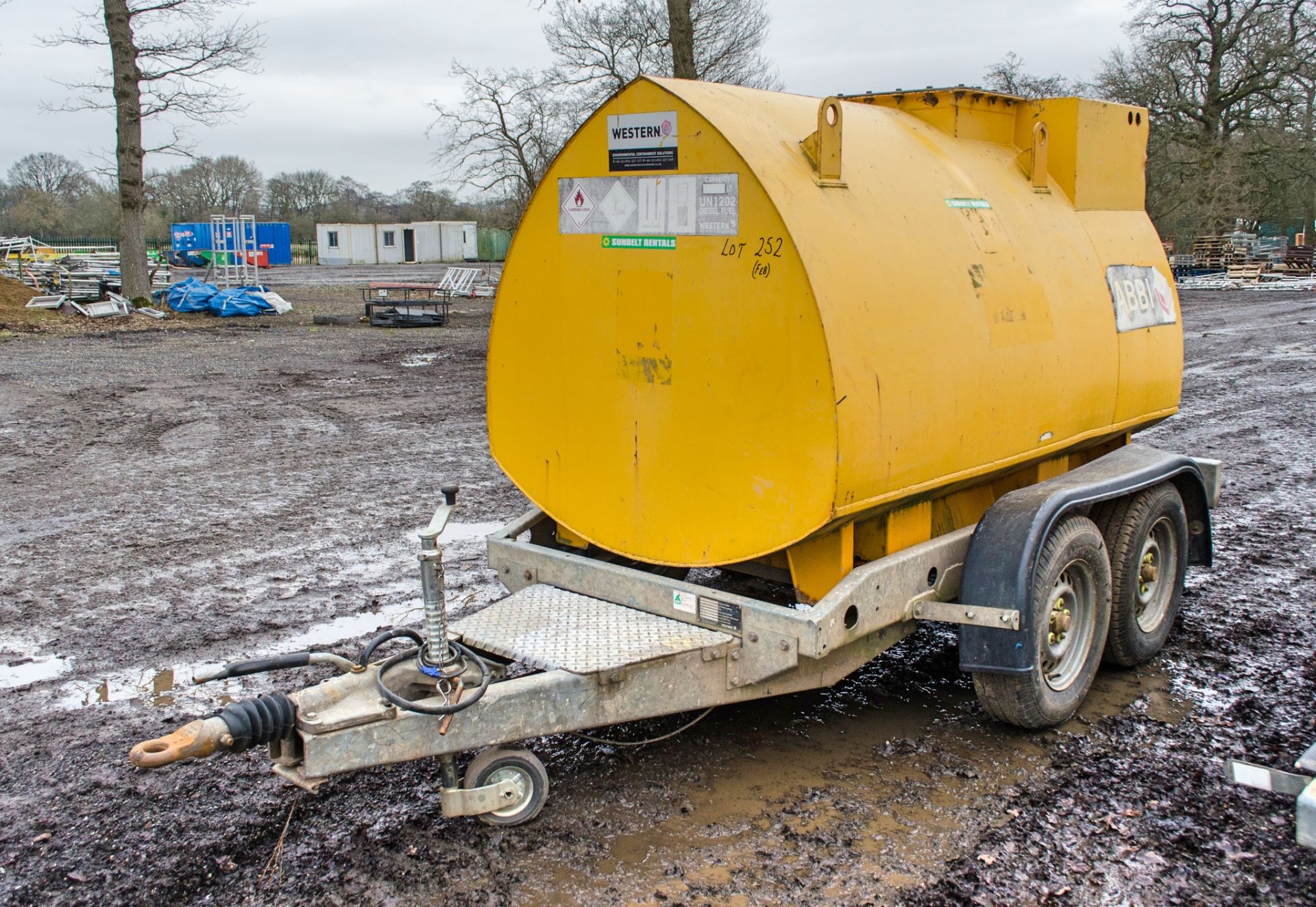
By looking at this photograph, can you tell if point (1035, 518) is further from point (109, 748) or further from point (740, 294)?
point (109, 748)

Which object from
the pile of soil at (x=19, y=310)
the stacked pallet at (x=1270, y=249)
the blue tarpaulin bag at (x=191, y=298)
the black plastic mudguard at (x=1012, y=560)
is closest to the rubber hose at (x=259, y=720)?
the black plastic mudguard at (x=1012, y=560)

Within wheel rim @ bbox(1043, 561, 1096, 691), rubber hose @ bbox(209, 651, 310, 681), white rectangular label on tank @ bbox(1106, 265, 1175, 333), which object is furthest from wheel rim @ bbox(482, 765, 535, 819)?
white rectangular label on tank @ bbox(1106, 265, 1175, 333)

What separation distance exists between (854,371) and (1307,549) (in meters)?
4.89

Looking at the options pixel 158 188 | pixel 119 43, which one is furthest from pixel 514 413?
pixel 158 188

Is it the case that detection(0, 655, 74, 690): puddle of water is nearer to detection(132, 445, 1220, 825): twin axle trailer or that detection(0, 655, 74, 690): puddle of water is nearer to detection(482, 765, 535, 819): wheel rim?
detection(132, 445, 1220, 825): twin axle trailer

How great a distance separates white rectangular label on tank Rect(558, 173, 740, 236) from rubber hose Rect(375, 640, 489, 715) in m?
1.62

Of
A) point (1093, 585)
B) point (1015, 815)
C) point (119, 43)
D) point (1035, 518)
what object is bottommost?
point (1015, 815)

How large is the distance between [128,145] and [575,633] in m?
24.6

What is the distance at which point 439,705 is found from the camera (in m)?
3.24

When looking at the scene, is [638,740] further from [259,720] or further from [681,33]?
[681,33]

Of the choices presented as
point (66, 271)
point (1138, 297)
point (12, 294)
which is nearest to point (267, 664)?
point (1138, 297)

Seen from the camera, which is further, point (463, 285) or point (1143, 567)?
point (463, 285)

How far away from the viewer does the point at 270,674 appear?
5.00m

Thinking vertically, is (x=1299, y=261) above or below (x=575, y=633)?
above
